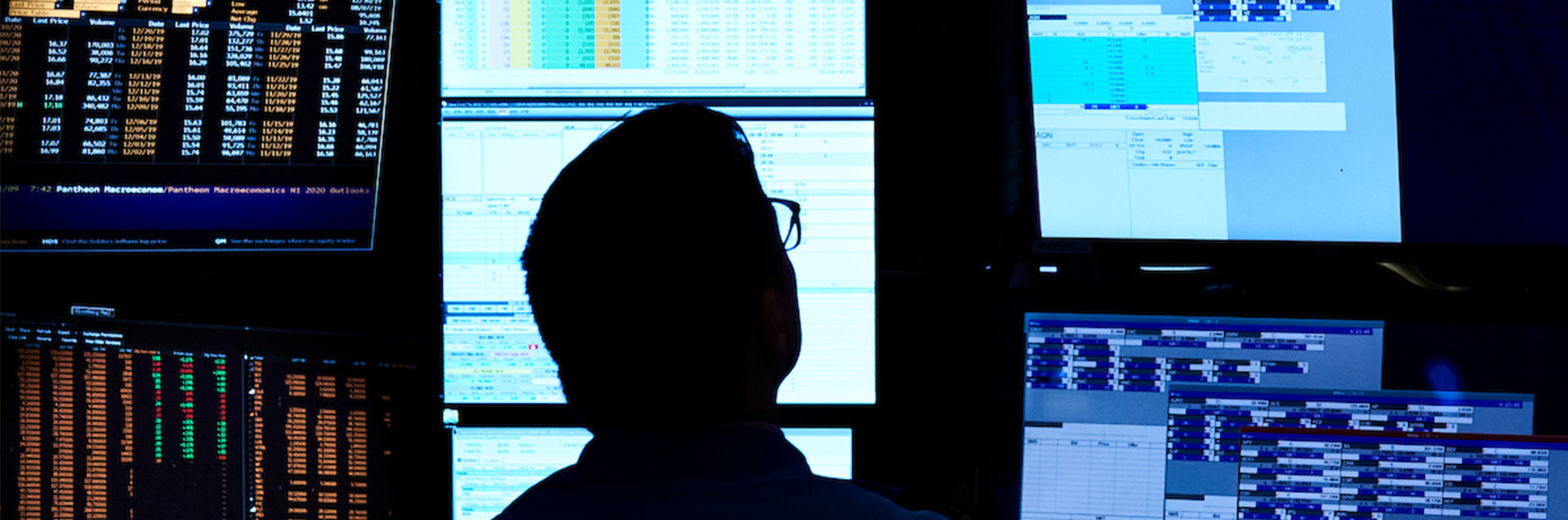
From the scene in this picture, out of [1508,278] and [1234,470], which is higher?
[1508,278]

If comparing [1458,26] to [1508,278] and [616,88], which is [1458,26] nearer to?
[1508,278]

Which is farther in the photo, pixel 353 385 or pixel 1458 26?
pixel 353 385

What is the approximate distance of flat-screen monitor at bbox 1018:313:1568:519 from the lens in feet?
5.17

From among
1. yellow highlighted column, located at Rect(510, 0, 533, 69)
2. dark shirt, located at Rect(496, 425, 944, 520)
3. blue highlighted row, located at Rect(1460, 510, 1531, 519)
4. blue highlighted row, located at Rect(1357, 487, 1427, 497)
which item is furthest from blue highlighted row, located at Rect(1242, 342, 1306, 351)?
yellow highlighted column, located at Rect(510, 0, 533, 69)

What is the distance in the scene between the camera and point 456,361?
5.41ft

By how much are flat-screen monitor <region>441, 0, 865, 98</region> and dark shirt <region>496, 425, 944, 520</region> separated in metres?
0.86

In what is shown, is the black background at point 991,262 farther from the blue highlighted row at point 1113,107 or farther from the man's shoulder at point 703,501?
the man's shoulder at point 703,501

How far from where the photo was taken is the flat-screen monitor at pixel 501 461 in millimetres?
1648

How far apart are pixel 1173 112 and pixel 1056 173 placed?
0.68 ft

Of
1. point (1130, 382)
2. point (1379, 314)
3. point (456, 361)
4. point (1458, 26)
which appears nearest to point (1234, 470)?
point (1130, 382)

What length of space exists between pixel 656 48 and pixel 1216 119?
2.99 feet

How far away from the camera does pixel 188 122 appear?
67.2 inches

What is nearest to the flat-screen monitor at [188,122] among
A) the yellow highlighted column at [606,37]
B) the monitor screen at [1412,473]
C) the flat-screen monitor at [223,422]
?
the flat-screen monitor at [223,422]

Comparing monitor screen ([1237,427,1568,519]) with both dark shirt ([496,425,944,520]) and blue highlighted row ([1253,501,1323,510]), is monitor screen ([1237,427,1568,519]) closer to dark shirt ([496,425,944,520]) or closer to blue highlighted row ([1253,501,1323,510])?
blue highlighted row ([1253,501,1323,510])
